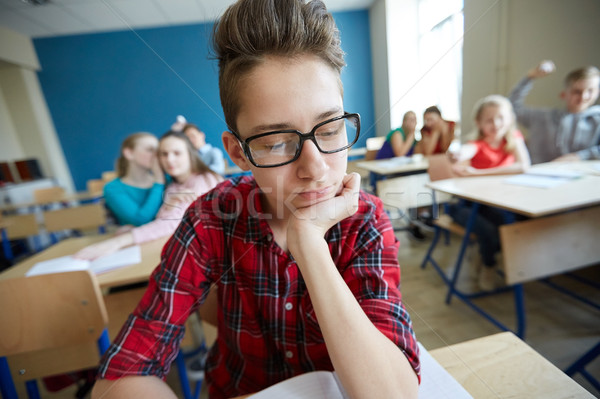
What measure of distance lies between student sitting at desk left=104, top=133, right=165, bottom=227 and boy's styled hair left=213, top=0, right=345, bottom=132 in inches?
37.4

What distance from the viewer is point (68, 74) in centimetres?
64

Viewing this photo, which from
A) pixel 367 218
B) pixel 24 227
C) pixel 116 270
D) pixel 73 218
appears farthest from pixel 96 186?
pixel 367 218

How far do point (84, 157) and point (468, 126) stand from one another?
1.66 m

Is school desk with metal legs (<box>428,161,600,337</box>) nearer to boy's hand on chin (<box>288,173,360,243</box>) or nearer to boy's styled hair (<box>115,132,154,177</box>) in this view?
boy's hand on chin (<box>288,173,360,243</box>)

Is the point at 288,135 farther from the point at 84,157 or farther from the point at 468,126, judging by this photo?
the point at 84,157

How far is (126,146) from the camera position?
1.25 meters

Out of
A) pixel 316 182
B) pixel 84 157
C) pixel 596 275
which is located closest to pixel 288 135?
pixel 316 182

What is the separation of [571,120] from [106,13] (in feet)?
5.53

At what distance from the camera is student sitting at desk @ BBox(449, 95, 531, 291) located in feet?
1.96

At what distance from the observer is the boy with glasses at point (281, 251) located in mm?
303

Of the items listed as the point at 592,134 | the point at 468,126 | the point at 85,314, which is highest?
the point at 468,126

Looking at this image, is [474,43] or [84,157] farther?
[84,157]

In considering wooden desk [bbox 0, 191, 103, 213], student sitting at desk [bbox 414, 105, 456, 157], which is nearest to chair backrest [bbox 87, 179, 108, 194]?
wooden desk [bbox 0, 191, 103, 213]

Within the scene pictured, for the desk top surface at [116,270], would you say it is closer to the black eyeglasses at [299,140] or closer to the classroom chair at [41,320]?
the classroom chair at [41,320]
